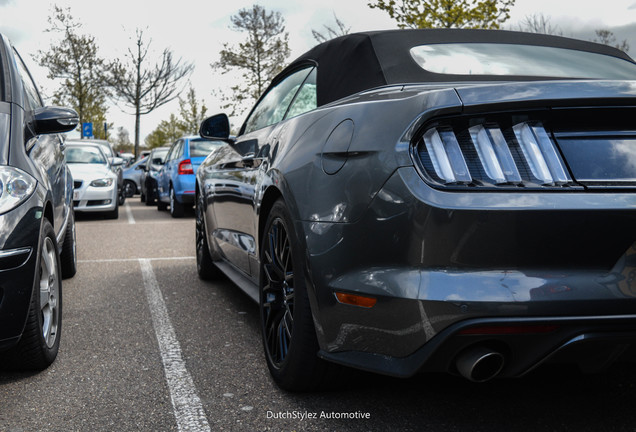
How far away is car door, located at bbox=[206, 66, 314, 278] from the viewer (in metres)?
3.91

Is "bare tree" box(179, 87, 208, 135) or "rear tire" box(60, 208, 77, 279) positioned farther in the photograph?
"bare tree" box(179, 87, 208, 135)

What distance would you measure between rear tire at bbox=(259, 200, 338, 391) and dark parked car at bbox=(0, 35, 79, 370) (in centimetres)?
104

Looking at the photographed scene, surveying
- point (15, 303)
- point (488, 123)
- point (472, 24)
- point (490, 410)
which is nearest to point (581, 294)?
point (488, 123)

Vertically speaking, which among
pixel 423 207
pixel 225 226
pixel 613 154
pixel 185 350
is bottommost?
pixel 185 350

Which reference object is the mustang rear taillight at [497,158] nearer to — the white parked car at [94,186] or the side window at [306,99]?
the side window at [306,99]

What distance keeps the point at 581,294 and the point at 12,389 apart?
250cm

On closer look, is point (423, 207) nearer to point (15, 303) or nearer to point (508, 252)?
point (508, 252)

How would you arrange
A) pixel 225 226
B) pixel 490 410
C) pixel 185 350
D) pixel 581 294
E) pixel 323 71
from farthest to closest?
pixel 225 226, pixel 185 350, pixel 323 71, pixel 490 410, pixel 581 294

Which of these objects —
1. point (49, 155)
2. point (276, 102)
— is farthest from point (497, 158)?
point (49, 155)

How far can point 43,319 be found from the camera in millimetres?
3611

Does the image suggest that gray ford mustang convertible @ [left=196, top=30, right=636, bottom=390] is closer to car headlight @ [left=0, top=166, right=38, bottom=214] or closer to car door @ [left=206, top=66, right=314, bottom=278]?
car door @ [left=206, top=66, right=314, bottom=278]

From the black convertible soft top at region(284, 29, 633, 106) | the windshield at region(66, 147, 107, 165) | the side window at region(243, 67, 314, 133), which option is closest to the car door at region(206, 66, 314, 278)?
the side window at region(243, 67, 314, 133)

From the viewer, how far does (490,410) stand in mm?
2973

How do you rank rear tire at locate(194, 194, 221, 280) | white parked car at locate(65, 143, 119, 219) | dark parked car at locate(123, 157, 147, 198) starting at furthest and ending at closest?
dark parked car at locate(123, 157, 147, 198)
white parked car at locate(65, 143, 119, 219)
rear tire at locate(194, 194, 221, 280)
